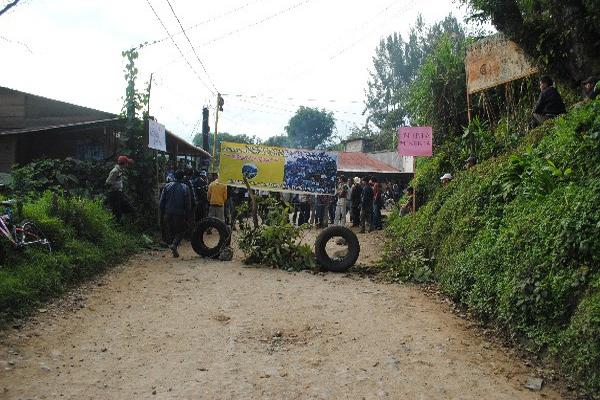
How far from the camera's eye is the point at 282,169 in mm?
11727

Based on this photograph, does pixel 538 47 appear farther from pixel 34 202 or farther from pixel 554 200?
pixel 34 202

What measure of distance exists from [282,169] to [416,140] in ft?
11.8

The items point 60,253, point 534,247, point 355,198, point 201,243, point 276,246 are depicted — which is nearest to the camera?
point 534,247

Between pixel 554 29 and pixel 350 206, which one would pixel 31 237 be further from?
pixel 350 206

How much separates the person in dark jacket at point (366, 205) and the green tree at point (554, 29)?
595 cm

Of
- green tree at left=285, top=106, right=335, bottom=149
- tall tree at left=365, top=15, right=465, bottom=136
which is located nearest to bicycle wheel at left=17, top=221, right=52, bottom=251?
tall tree at left=365, top=15, right=465, bottom=136

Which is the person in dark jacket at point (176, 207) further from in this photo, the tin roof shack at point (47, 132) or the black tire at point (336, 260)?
the tin roof shack at point (47, 132)

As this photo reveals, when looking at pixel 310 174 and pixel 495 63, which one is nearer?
pixel 310 174

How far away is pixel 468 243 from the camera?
737cm

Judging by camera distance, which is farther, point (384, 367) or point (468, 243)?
point (468, 243)

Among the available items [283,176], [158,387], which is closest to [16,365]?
[158,387]

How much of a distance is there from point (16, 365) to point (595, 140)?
21.8 ft

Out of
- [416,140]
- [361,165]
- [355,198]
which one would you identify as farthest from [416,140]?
[361,165]

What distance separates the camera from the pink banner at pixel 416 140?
12.6m
